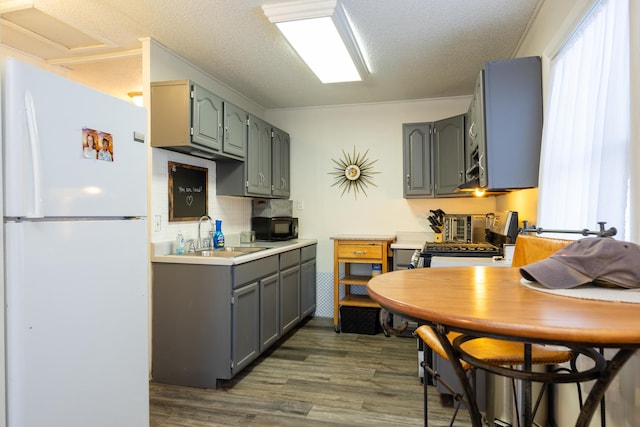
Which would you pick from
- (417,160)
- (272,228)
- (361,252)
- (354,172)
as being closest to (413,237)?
(361,252)

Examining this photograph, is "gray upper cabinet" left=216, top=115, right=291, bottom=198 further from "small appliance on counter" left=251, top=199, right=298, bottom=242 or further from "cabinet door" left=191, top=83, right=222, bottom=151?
"cabinet door" left=191, top=83, right=222, bottom=151

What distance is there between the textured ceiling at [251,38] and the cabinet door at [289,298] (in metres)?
1.80

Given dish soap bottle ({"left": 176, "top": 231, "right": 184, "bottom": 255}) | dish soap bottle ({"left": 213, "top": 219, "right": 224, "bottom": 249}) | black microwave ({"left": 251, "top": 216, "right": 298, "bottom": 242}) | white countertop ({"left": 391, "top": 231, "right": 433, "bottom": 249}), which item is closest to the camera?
dish soap bottle ({"left": 176, "top": 231, "right": 184, "bottom": 255})

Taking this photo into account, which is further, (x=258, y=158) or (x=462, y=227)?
(x=462, y=227)

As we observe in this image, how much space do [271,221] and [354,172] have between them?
3.64ft

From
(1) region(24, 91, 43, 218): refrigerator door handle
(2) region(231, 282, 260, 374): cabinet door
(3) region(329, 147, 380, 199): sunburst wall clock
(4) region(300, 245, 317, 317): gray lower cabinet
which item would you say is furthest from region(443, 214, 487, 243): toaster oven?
(1) region(24, 91, 43, 218): refrigerator door handle

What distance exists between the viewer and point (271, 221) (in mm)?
4070

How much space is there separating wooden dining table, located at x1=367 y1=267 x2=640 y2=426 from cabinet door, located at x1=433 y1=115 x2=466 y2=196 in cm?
271

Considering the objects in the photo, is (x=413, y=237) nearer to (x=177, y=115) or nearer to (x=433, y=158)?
(x=433, y=158)

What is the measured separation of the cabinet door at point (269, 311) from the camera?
3.09m

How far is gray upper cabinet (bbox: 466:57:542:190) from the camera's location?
2297 mm

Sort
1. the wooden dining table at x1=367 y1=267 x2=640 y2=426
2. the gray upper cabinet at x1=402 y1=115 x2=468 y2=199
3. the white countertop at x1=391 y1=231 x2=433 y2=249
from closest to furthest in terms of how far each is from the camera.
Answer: the wooden dining table at x1=367 y1=267 x2=640 y2=426 < the gray upper cabinet at x1=402 y1=115 x2=468 y2=199 < the white countertop at x1=391 y1=231 x2=433 y2=249

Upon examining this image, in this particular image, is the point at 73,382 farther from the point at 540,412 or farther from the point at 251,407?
the point at 540,412

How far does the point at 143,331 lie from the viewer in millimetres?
1905
